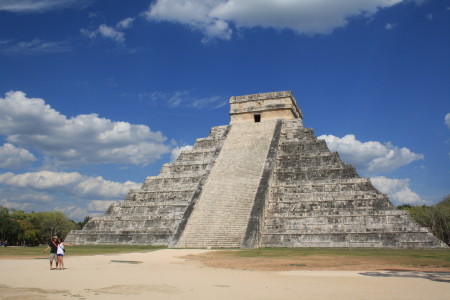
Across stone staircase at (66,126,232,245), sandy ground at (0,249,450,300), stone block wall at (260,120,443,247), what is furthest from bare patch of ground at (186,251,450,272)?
stone staircase at (66,126,232,245)

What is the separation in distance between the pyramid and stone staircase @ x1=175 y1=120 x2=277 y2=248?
0.16 feet

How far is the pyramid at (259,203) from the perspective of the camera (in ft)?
56.7

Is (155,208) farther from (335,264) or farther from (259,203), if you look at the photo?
(335,264)

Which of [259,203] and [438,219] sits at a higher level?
[259,203]

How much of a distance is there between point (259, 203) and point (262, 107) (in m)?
10.4

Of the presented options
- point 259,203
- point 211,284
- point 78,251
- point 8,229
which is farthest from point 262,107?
point 8,229

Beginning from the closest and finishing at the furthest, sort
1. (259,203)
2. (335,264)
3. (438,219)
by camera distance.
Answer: (335,264), (259,203), (438,219)

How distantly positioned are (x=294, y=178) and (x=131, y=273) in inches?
531

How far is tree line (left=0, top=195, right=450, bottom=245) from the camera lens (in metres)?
32.9

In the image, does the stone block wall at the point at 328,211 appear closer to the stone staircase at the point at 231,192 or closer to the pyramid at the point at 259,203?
the pyramid at the point at 259,203

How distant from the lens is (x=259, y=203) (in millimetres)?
19031

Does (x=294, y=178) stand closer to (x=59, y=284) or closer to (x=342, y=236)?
(x=342, y=236)

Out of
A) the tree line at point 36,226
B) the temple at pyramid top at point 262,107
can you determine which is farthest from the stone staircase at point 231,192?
the tree line at point 36,226

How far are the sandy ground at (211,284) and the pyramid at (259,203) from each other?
8.15 metres
